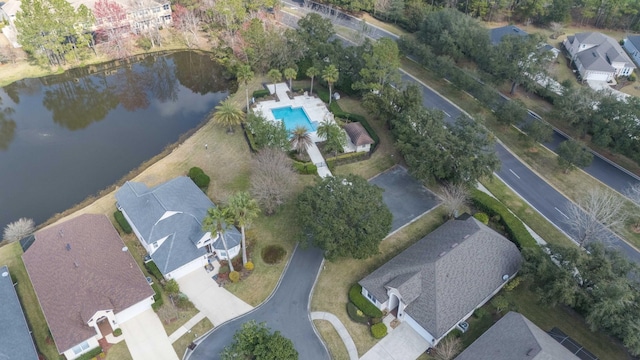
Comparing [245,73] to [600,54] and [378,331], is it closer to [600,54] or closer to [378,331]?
[378,331]

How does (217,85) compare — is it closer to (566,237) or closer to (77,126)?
(77,126)

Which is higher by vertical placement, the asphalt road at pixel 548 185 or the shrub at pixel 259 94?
the shrub at pixel 259 94

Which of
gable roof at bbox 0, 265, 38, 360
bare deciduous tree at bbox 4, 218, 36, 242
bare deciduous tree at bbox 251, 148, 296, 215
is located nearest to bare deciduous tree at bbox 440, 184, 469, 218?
bare deciduous tree at bbox 251, 148, 296, 215

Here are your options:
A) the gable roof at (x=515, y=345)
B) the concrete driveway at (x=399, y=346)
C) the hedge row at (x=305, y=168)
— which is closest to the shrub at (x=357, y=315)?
the concrete driveway at (x=399, y=346)

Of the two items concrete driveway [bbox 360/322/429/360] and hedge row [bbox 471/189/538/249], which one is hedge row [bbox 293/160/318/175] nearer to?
hedge row [bbox 471/189/538/249]

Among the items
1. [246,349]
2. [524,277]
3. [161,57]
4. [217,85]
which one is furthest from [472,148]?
[161,57]

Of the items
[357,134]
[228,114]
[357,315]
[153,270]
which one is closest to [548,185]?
[357,134]

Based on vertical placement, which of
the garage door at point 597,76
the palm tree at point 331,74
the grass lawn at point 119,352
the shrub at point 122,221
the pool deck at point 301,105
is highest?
the palm tree at point 331,74

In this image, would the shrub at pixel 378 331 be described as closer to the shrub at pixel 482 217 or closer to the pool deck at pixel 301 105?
the shrub at pixel 482 217
